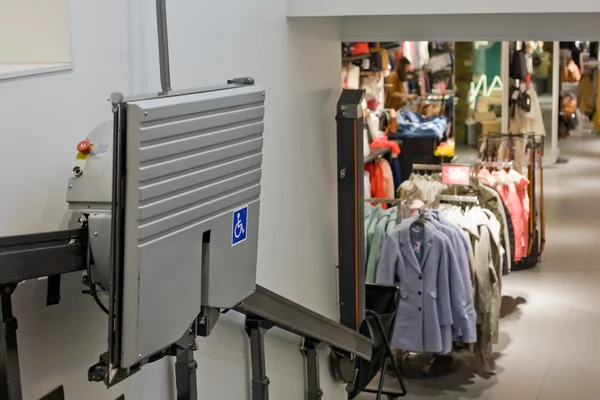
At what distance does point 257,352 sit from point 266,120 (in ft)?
2.95

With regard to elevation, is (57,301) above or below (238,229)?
below

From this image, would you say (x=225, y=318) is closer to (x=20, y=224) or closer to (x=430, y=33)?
(x=20, y=224)

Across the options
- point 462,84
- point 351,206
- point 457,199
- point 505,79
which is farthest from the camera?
point 505,79

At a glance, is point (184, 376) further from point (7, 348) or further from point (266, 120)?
point (266, 120)

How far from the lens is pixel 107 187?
6.93 ft

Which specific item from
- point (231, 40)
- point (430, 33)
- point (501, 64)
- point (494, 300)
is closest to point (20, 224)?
point (231, 40)

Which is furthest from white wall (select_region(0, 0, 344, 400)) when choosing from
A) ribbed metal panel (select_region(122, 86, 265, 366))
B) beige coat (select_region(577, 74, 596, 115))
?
beige coat (select_region(577, 74, 596, 115))

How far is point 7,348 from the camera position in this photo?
2.00m

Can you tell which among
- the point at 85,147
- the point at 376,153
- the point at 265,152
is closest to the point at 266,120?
the point at 265,152

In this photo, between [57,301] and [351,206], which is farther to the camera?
[351,206]

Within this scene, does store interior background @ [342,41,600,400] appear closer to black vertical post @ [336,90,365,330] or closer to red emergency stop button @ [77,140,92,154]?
black vertical post @ [336,90,365,330]

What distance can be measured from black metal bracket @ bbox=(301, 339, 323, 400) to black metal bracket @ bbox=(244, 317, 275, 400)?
2.32ft

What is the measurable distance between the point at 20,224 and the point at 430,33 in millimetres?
A: 2875

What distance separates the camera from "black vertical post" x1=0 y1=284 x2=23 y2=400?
2.00 metres
